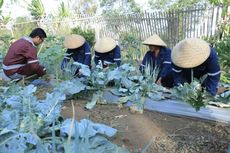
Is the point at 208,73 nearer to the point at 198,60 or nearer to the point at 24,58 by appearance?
the point at 198,60

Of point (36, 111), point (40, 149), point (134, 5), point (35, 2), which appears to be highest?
point (40, 149)

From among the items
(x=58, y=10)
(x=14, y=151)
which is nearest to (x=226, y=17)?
(x=14, y=151)

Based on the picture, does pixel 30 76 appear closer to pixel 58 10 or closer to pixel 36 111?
pixel 36 111

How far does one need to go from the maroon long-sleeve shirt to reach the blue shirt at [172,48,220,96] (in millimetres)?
2251

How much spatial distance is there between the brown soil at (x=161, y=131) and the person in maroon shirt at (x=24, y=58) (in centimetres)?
181

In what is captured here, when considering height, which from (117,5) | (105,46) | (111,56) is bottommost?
(117,5)

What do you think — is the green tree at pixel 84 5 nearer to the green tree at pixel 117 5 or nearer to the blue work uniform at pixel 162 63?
the green tree at pixel 117 5

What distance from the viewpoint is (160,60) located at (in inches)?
203

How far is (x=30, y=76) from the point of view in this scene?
205 inches

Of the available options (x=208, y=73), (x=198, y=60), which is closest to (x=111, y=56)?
(x=208, y=73)

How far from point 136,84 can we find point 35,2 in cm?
2073

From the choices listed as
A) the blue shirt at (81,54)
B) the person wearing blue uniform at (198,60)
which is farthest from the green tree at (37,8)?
the person wearing blue uniform at (198,60)

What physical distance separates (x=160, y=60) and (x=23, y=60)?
7.34ft

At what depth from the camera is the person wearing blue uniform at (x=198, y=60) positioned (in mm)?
3506
